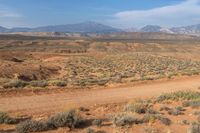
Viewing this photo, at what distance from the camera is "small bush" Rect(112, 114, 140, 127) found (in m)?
12.0

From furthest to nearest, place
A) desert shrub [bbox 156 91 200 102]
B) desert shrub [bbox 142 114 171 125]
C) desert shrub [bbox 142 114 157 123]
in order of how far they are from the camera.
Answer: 1. desert shrub [bbox 156 91 200 102]
2. desert shrub [bbox 142 114 157 123]
3. desert shrub [bbox 142 114 171 125]

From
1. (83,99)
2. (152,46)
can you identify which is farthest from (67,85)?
(152,46)

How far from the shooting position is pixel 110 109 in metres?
15.4

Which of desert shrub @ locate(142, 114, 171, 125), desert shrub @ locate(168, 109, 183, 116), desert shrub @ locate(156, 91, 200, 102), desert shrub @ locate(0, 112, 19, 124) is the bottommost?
desert shrub @ locate(156, 91, 200, 102)

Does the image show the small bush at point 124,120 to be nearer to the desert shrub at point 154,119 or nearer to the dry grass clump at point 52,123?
the desert shrub at point 154,119

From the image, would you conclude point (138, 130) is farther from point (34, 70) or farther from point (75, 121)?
point (34, 70)

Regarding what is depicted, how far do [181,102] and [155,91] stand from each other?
15.0 feet

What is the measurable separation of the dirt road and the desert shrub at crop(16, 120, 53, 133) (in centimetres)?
306

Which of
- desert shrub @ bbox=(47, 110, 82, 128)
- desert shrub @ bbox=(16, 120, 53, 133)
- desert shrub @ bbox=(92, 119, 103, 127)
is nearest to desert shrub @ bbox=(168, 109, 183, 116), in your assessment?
desert shrub @ bbox=(92, 119, 103, 127)

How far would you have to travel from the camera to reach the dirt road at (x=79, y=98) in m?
15.1

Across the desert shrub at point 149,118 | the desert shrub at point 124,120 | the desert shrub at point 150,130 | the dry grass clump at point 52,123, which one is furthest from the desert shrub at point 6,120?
the desert shrub at point 149,118

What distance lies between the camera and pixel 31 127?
35.6 ft

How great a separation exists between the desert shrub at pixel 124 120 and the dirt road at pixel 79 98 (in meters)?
3.23

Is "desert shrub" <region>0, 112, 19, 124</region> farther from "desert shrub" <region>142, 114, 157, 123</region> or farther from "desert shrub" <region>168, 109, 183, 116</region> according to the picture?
"desert shrub" <region>168, 109, 183, 116</region>
